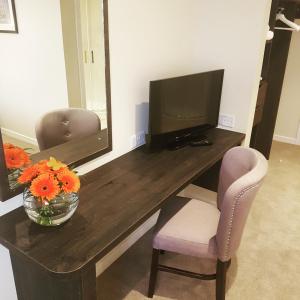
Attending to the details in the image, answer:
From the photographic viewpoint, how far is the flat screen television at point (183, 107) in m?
1.85

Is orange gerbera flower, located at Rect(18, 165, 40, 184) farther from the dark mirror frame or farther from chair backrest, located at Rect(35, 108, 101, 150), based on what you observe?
chair backrest, located at Rect(35, 108, 101, 150)

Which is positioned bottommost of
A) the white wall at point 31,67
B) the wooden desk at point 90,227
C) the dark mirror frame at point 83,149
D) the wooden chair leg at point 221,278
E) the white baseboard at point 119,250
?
the white baseboard at point 119,250

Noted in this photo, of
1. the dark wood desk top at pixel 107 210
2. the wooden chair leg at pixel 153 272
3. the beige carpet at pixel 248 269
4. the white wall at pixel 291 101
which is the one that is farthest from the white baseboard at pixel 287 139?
the wooden chair leg at pixel 153 272

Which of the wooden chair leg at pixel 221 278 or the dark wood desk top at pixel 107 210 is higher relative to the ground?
the dark wood desk top at pixel 107 210

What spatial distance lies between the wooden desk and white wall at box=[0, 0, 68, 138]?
0.41m

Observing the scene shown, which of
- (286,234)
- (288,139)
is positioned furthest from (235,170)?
(288,139)

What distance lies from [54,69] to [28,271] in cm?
87

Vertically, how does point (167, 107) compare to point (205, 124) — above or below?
above

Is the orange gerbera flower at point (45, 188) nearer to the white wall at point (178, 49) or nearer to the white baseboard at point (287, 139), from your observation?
the white wall at point (178, 49)

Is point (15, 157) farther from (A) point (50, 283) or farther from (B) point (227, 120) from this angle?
(B) point (227, 120)

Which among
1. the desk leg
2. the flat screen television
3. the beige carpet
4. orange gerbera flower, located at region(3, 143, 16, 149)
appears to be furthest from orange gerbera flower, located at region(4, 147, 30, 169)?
the beige carpet

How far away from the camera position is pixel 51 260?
1061mm

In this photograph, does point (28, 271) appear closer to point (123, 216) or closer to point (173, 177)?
point (123, 216)

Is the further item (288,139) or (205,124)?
(288,139)
